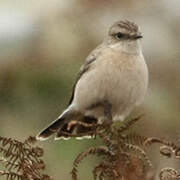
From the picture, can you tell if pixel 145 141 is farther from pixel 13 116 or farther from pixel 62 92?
pixel 62 92

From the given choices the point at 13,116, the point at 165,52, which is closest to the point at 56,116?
the point at 13,116

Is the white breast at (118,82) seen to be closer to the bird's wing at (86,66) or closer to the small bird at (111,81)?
the small bird at (111,81)

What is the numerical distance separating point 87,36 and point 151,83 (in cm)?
85

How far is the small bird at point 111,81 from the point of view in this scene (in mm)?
6777

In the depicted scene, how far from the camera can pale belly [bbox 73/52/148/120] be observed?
6.76 meters

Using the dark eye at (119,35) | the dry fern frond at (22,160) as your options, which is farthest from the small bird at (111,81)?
the dry fern frond at (22,160)

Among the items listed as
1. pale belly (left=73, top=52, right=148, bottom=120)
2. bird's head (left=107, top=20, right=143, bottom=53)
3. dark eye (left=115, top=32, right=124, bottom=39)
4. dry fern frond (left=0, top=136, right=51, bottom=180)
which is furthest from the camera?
dark eye (left=115, top=32, right=124, bottom=39)

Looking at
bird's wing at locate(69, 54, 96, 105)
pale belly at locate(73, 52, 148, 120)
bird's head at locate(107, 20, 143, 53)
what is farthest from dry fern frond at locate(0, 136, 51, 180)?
bird's wing at locate(69, 54, 96, 105)

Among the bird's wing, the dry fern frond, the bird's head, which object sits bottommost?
the dry fern frond

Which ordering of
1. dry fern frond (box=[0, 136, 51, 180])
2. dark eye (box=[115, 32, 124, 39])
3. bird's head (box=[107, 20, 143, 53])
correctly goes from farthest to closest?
dark eye (box=[115, 32, 124, 39]), bird's head (box=[107, 20, 143, 53]), dry fern frond (box=[0, 136, 51, 180])

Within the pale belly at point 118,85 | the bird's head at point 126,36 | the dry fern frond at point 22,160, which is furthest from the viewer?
the bird's head at point 126,36

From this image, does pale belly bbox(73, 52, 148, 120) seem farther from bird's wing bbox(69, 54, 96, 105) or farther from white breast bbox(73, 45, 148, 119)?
bird's wing bbox(69, 54, 96, 105)

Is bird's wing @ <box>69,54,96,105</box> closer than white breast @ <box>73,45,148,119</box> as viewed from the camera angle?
No

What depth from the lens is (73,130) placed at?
23.1 ft
